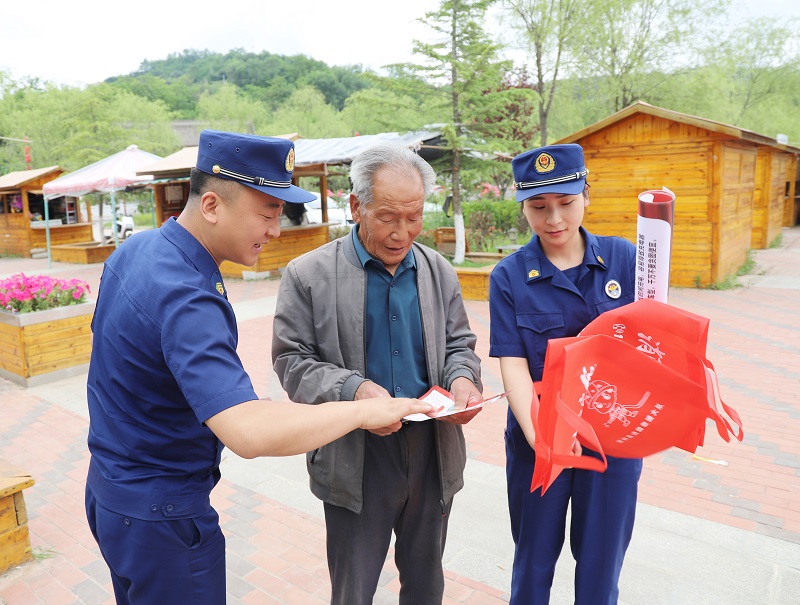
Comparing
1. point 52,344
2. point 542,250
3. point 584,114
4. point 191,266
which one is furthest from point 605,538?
point 584,114

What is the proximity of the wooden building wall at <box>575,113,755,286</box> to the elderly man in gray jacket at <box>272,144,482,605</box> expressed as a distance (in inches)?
370

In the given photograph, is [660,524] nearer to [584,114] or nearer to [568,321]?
[568,321]

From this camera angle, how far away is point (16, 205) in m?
21.3

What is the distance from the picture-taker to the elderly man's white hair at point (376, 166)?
2057 millimetres

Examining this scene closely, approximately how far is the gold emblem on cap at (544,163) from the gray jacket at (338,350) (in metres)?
0.57

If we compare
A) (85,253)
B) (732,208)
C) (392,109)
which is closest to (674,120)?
(732,208)

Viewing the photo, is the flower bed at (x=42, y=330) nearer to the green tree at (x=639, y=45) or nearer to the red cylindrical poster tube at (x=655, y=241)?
the red cylindrical poster tube at (x=655, y=241)

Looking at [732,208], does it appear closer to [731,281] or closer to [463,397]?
[731,281]

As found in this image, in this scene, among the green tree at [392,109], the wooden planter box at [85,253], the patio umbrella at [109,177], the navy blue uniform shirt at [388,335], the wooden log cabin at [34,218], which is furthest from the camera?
the wooden log cabin at [34,218]

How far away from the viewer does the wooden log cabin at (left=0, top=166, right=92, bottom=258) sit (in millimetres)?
20516

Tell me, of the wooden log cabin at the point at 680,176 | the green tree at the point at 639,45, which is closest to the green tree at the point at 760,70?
the green tree at the point at 639,45

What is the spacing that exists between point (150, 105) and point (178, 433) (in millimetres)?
46724

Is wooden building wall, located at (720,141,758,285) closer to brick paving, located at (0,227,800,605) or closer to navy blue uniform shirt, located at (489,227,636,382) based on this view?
brick paving, located at (0,227,800,605)

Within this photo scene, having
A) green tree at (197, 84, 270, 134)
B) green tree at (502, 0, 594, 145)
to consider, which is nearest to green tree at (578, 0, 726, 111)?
green tree at (502, 0, 594, 145)
